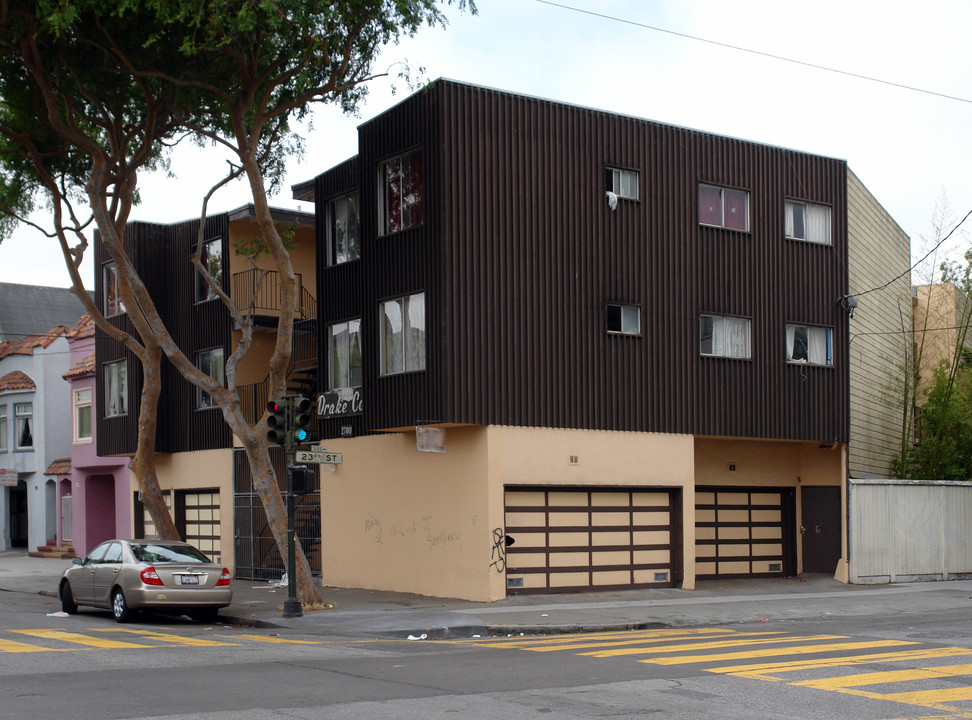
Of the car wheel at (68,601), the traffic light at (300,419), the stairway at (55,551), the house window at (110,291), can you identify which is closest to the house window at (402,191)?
the traffic light at (300,419)

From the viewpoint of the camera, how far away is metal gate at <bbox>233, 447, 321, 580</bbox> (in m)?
28.0

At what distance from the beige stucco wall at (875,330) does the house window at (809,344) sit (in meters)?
1.09

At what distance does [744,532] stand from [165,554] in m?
14.8

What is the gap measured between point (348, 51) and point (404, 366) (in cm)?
633

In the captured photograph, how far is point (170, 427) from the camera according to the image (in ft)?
110

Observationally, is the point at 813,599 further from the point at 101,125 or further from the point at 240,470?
the point at 101,125

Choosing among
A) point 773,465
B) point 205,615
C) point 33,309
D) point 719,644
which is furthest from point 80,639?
point 33,309

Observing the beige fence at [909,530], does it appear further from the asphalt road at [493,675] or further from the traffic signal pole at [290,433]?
the traffic signal pole at [290,433]

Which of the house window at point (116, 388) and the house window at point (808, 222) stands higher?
the house window at point (808, 222)

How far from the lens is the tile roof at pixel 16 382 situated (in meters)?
42.0

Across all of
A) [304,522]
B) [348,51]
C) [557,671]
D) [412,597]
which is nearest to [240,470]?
[304,522]

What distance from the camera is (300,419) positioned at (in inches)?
740

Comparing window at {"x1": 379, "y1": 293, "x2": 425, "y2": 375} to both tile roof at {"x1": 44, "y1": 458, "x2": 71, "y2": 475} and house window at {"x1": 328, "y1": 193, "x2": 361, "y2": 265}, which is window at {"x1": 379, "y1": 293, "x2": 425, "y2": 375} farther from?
tile roof at {"x1": 44, "y1": 458, "x2": 71, "y2": 475}

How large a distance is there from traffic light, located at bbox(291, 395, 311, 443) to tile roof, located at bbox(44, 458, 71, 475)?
964 inches
